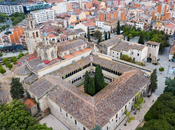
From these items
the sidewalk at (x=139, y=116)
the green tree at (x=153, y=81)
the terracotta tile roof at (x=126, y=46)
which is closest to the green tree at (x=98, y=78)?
the sidewalk at (x=139, y=116)

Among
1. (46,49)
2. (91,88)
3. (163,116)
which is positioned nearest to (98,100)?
(91,88)

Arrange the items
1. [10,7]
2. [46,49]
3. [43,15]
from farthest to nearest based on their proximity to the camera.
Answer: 1. [10,7]
2. [43,15]
3. [46,49]

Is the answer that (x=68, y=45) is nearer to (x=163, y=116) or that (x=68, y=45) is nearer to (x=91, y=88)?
(x=91, y=88)

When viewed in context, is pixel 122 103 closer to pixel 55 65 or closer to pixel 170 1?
pixel 55 65

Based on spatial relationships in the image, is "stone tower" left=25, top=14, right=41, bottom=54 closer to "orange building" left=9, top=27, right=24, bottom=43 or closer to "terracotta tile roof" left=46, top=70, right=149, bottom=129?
Answer: "terracotta tile roof" left=46, top=70, right=149, bottom=129

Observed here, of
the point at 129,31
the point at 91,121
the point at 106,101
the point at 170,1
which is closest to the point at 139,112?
the point at 106,101

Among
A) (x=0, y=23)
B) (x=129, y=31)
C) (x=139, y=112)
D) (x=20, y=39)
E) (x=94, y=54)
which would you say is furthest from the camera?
(x=0, y=23)

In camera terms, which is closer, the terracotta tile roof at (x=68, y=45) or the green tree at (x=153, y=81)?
the green tree at (x=153, y=81)

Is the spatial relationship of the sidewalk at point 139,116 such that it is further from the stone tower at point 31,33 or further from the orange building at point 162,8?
the orange building at point 162,8
